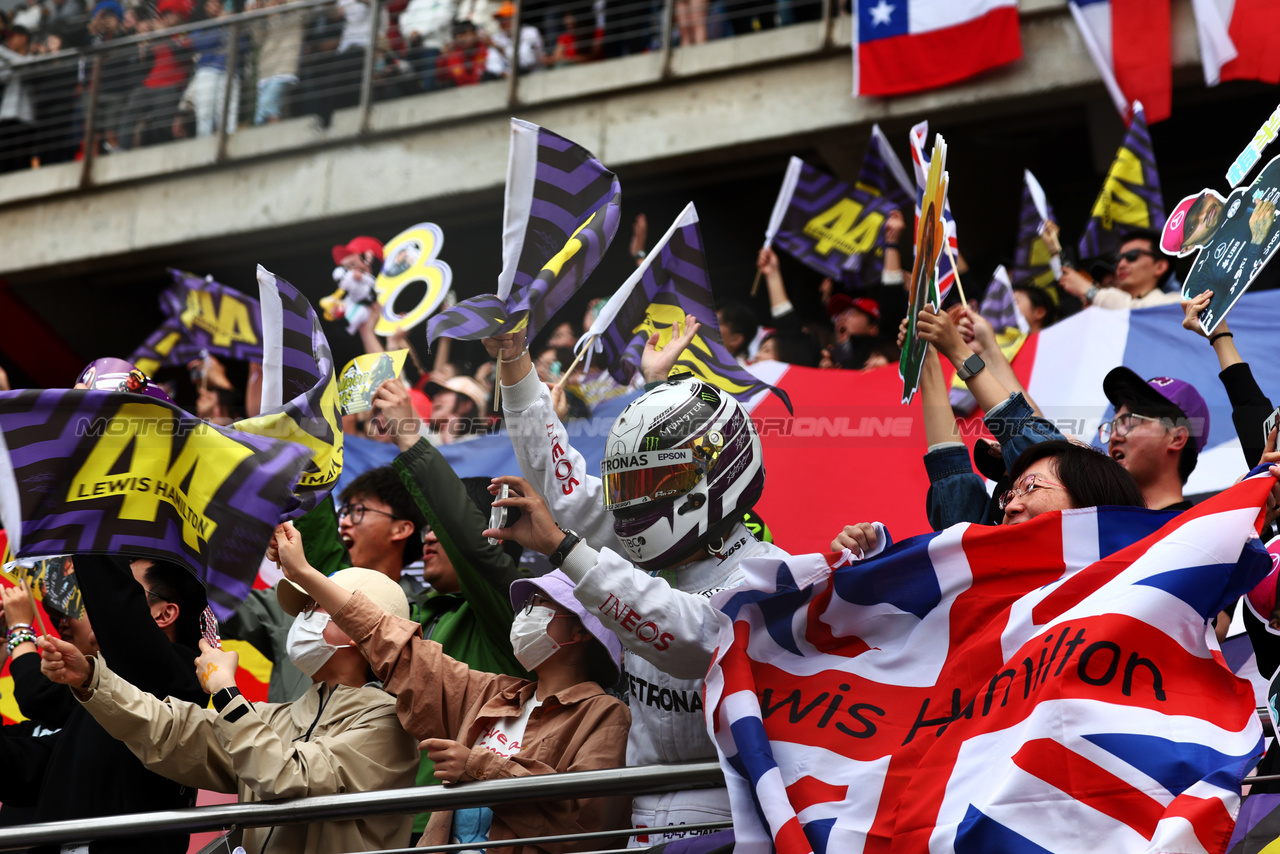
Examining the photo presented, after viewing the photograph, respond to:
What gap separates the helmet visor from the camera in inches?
141

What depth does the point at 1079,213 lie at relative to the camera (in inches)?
472

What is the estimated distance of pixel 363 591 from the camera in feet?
13.0

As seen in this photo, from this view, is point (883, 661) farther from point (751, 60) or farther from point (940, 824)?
point (751, 60)

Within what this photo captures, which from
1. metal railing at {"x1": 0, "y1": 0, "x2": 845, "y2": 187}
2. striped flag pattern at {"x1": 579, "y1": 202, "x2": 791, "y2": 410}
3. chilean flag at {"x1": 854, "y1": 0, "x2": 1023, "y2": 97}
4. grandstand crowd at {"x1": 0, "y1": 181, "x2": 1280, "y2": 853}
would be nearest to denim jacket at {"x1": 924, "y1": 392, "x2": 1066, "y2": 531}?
grandstand crowd at {"x1": 0, "y1": 181, "x2": 1280, "y2": 853}

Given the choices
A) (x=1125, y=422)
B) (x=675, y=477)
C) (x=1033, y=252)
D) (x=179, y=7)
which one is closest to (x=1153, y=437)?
(x=1125, y=422)

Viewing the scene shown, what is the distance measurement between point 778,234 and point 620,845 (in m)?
4.77

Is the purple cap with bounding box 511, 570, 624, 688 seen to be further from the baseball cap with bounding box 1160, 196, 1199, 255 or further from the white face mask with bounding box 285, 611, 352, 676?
the baseball cap with bounding box 1160, 196, 1199, 255

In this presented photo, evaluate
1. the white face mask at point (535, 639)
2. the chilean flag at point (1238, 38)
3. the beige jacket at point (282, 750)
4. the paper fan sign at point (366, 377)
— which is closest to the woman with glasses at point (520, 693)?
the white face mask at point (535, 639)

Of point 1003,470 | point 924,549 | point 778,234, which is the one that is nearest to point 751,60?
point 778,234

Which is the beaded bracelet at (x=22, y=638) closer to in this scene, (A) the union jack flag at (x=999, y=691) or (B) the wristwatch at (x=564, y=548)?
(B) the wristwatch at (x=564, y=548)

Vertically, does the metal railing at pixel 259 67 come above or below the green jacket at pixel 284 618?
above

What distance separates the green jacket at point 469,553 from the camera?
4137mm

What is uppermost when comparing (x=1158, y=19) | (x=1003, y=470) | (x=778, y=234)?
(x=1158, y=19)

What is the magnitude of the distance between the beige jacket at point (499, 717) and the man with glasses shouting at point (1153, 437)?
1549mm
